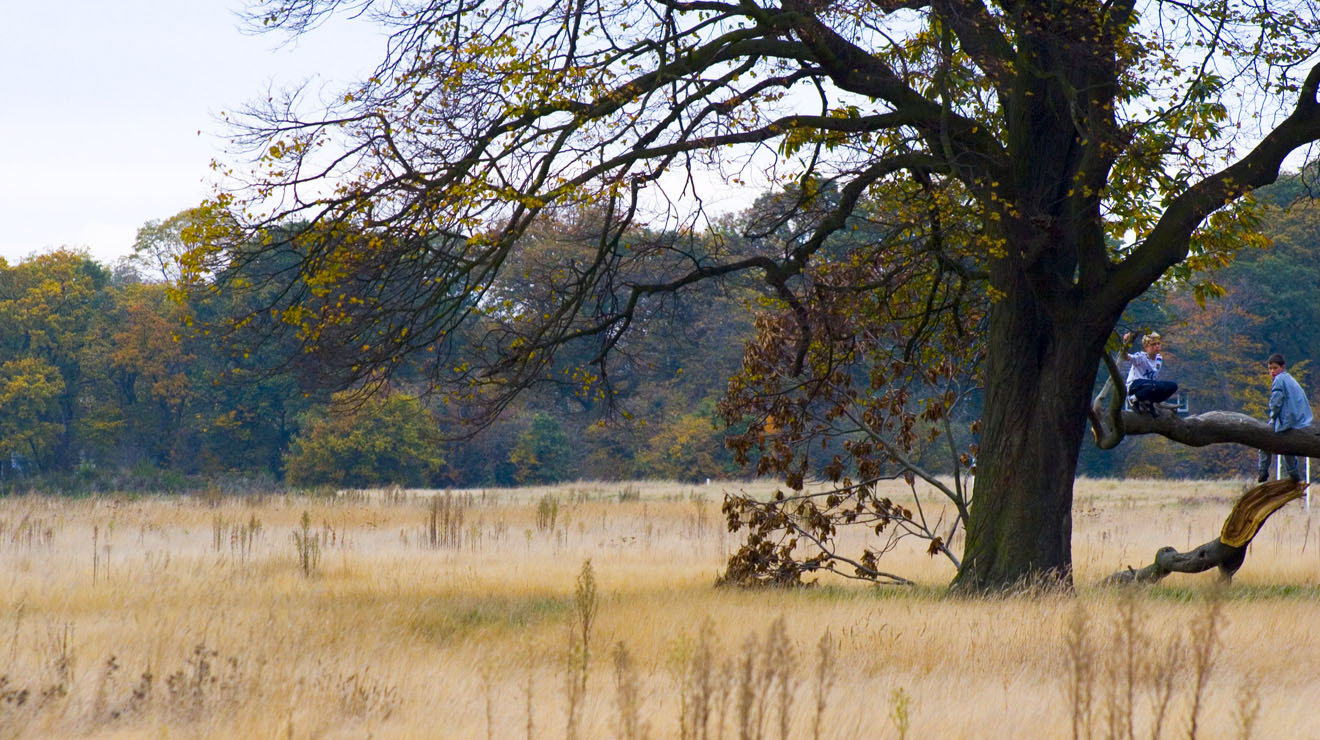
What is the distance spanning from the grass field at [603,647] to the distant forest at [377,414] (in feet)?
93.2

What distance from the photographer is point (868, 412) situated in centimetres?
1420

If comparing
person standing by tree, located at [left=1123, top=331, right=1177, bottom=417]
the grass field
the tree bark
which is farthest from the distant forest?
person standing by tree, located at [left=1123, top=331, right=1177, bottom=417]

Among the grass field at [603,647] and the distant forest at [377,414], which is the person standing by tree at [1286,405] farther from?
the distant forest at [377,414]

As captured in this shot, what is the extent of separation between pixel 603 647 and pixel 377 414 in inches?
1448

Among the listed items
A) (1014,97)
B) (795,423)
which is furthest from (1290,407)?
(795,423)

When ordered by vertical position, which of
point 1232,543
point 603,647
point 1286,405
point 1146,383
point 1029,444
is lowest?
point 603,647

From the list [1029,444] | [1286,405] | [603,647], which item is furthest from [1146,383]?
[603,647]

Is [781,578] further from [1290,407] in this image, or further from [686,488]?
[686,488]

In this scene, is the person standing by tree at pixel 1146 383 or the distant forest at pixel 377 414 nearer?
the person standing by tree at pixel 1146 383

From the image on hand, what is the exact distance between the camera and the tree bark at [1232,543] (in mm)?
12797

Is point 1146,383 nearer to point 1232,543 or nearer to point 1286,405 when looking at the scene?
point 1286,405

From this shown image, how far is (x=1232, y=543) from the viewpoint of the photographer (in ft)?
43.6

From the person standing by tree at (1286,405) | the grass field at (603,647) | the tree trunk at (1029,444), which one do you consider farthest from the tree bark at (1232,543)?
the tree trunk at (1029,444)

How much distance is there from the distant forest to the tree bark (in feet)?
106
